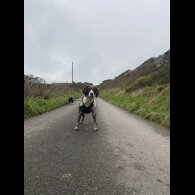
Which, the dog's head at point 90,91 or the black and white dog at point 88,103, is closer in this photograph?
the dog's head at point 90,91

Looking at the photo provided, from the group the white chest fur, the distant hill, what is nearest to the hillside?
the distant hill

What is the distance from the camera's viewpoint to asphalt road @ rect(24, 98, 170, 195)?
372 centimetres

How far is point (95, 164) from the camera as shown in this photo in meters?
4.95

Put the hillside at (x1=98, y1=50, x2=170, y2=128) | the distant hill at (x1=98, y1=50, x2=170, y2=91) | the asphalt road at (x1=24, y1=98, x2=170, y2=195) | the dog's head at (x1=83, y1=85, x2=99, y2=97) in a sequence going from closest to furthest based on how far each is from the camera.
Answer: the asphalt road at (x1=24, y1=98, x2=170, y2=195), the dog's head at (x1=83, y1=85, x2=99, y2=97), the hillside at (x1=98, y1=50, x2=170, y2=128), the distant hill at (x1=98, y1=50, x2=170, y2=91)

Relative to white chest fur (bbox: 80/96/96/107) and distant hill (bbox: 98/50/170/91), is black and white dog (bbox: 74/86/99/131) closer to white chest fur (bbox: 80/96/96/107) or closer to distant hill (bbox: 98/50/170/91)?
white chest fur (bbox: 80/96/96/107)

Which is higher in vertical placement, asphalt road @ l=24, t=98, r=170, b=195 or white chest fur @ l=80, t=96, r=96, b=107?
white chest fur @ l=80, t=96, r=96, b=107

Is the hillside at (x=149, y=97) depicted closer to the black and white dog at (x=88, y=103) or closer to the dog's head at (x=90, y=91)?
the black and white dog at (x=88, y=103)

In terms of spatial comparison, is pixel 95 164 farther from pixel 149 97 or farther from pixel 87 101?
pixel 149 97

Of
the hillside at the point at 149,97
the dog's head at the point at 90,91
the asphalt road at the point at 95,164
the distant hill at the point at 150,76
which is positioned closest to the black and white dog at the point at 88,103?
the dog's head at the point at 90,91

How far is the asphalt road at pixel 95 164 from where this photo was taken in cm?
372

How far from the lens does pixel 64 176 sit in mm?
4191

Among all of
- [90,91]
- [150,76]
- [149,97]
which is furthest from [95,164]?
[150,76]
